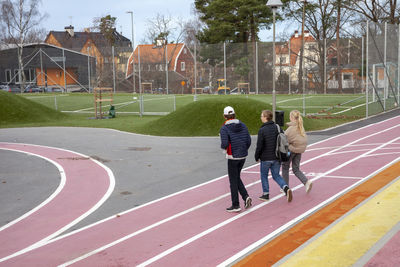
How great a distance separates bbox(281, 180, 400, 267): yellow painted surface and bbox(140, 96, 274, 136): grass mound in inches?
427

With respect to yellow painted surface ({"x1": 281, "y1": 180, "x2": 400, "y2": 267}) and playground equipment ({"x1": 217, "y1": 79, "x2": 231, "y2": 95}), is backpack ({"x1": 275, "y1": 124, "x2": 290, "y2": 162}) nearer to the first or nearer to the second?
yellow painted surface ({"x1": 281, "y1": 180, "x2": 400, "y2": 267})

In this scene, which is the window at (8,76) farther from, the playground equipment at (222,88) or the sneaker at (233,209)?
the sneaker at (233,209)

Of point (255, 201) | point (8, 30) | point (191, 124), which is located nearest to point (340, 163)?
point (255, 201)

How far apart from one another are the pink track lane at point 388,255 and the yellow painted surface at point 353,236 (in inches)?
7.4

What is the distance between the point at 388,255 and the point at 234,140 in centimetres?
316

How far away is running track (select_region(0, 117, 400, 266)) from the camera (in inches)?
255

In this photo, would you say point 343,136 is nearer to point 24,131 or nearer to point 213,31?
point 24,131

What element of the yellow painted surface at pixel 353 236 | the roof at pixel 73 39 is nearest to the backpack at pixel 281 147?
the yellow painted surface at pixel 353 236

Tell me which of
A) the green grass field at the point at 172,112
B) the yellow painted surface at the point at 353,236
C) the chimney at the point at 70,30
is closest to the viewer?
the yellow painted surface at the point at 353,236

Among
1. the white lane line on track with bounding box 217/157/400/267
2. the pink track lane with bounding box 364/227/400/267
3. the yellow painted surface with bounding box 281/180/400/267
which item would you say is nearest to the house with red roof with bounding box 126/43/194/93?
the white lane line on track with bounding box 217/157/400/267

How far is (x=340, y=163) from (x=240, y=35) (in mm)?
39318

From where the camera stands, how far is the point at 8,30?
174 feet

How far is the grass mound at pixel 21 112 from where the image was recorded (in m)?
27.3

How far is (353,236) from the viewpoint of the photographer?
6.86m
